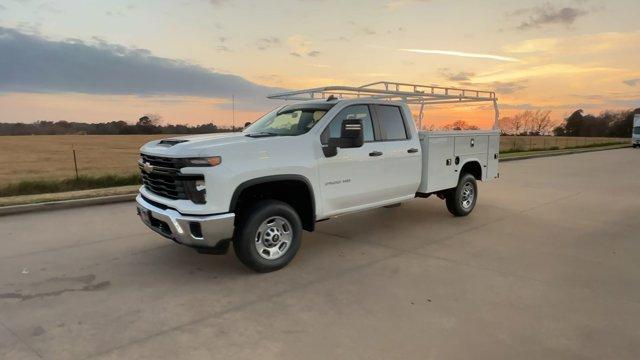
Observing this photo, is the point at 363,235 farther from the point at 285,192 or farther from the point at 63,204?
the point at 63,204

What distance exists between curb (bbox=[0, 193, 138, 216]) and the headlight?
5.82 m

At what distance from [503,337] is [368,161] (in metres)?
3.05

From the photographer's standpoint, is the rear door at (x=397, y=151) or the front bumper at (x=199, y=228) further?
the rear door at (x=397, y=151)

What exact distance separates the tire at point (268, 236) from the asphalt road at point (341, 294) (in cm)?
21

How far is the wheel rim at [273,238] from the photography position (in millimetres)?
5195

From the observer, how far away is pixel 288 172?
5.24m

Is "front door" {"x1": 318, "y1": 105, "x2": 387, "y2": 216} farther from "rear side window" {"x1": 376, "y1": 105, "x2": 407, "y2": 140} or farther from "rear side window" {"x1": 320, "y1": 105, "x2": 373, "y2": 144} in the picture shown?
"rear side window" {"x1": 376, "y1": 105, "x2": 407, "y2": 140}

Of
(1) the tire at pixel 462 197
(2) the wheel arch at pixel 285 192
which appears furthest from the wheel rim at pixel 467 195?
(2) the wheel arch at pixel 285 192

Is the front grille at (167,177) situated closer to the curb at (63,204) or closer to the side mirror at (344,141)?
the side mirror at (344,141)

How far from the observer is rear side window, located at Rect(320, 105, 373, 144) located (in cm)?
576

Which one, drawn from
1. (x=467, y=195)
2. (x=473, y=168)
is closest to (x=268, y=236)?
(x=467, y=195)

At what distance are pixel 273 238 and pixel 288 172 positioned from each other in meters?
0.78

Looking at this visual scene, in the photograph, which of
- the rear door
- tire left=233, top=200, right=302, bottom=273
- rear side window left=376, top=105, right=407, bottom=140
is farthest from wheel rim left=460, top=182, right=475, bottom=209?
tire left=233, top=200, right=302, bottom=273

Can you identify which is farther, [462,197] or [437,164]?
[462,197]
